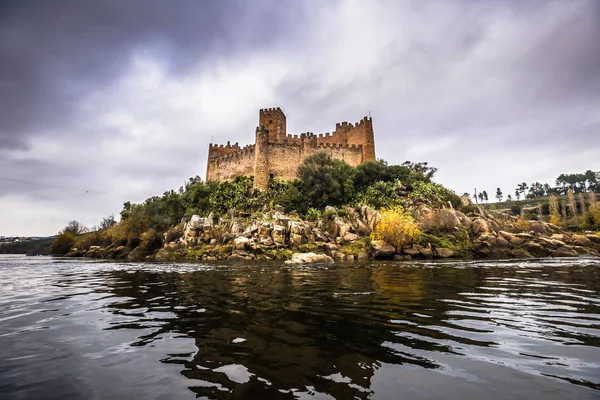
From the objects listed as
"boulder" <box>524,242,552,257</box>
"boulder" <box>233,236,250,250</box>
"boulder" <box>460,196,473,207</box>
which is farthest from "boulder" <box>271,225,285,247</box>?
"boulder" <box>460,196,473,207</box>

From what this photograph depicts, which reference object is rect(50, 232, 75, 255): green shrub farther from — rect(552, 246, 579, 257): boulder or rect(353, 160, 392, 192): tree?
rect(552, 246, 579, 257): boulder

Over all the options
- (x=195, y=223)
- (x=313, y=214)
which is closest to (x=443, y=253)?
(x=313, y=214)

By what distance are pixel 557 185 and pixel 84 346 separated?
7035 inches

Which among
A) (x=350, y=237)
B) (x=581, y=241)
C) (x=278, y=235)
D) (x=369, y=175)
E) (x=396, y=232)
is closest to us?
(x=581, y=241)

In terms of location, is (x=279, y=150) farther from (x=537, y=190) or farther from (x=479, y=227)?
(x=537, y=190)

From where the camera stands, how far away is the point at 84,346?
156 inches

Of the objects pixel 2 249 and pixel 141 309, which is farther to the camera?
pixel 2 249

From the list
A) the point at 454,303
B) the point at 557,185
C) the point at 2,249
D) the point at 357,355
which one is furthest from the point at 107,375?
the point at 557,185

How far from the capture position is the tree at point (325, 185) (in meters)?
42.6

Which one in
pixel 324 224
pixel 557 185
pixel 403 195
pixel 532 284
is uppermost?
pixel 557 185

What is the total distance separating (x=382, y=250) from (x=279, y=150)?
30.3m

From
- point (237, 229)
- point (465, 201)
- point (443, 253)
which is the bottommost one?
point (443, 253)

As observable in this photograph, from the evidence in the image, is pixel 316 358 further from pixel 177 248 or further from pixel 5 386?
pixel 177 248

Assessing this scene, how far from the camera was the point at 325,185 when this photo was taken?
4297cm
